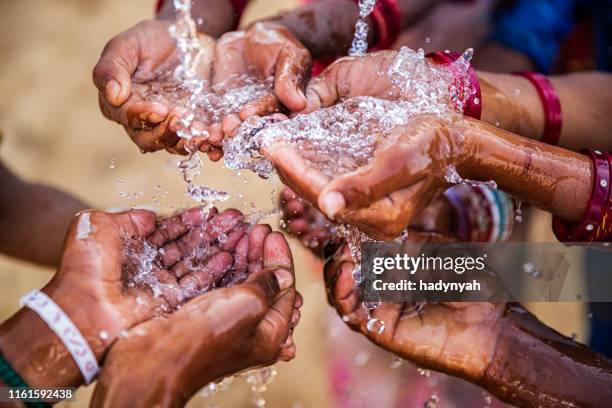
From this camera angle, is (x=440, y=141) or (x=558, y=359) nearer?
(x=440, y=141)

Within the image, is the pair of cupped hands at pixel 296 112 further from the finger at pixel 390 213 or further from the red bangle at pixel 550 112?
the red bangle at pixel 550 112

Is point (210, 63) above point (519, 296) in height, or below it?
above

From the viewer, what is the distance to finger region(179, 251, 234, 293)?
5.90 feet

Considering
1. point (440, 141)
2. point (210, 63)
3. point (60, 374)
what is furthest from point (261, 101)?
point (60, 374)

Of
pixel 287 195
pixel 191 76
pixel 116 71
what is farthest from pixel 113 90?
pixel 287 195

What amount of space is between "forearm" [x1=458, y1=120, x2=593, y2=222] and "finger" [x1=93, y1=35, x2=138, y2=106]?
98 cm

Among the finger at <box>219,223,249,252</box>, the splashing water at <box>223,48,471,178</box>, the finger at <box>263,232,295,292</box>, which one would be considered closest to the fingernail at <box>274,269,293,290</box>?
the finger at <box>263,232,295,292</box>

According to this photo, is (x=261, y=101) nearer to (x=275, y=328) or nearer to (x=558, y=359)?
(x=275, y=328)

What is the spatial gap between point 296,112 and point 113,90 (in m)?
0.53

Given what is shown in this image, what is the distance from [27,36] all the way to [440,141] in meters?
3.28

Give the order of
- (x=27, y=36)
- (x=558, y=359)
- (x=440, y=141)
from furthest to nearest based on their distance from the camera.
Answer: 1. (x=27, y=36)
2. (x=558, y=359)
3. (x=440, y=141)

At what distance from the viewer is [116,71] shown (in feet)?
6.24

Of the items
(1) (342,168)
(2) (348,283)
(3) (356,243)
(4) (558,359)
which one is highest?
(1) (342,168)

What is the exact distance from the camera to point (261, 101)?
6.20 feet
